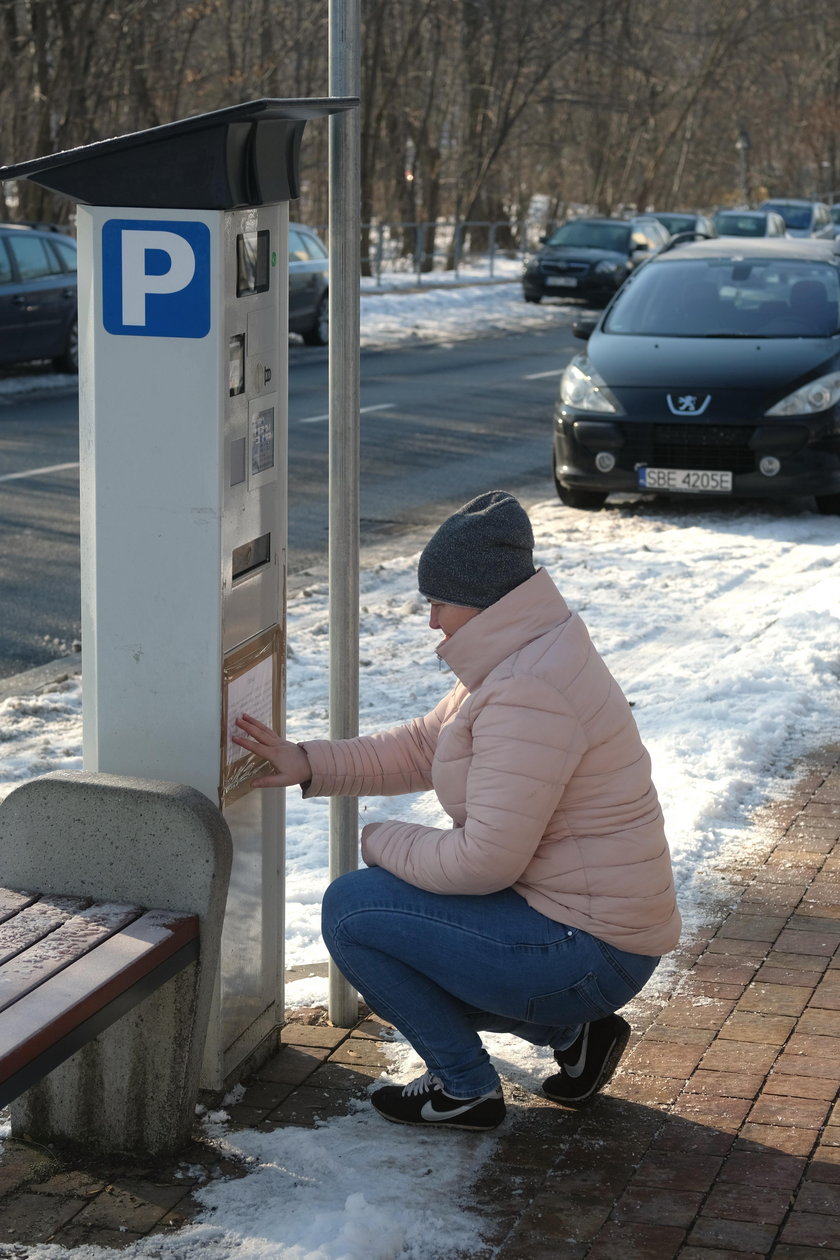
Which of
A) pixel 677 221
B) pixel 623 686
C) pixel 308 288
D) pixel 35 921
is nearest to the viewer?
pixel 35 921

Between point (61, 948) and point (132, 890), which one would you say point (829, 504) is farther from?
point (61, 948)

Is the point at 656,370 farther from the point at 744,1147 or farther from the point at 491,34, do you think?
the point at 491,34

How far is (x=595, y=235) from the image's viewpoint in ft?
98.7

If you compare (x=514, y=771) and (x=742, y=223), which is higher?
(x=742, y=223)

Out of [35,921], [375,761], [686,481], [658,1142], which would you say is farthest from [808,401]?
[35,921]

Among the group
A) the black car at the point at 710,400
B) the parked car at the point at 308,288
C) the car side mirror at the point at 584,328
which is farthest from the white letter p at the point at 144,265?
the parked car at the point at 308,288

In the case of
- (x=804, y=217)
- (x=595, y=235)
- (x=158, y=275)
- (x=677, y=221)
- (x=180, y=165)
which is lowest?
(x=158, y=275)

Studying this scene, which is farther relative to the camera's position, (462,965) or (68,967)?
(462,965)

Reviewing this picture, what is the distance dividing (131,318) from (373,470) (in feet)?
30.6

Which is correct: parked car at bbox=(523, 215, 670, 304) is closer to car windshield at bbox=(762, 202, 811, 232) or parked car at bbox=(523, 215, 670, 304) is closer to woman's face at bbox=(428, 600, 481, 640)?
car windshield at bbox=(762, 202, 811, 232)

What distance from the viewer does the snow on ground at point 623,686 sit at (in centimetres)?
291

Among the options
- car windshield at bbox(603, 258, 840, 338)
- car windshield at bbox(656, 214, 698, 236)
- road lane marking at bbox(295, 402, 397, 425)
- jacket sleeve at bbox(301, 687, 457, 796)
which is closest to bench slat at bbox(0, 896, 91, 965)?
jacket sleeve at bbox(301, 687, 457, 796)

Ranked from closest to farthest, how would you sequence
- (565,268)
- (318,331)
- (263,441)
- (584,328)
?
(263,441), (584,328), (318,331), (565,268)

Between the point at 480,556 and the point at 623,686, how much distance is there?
3.40m
